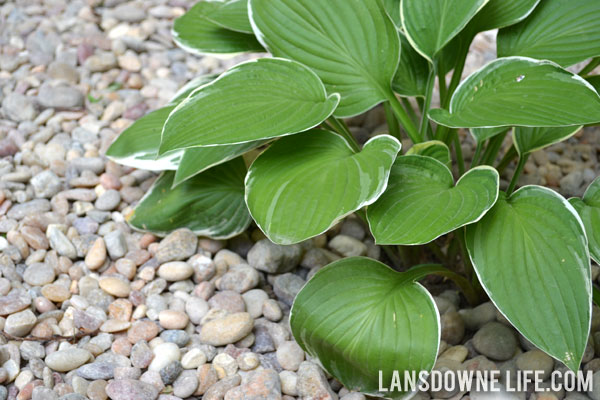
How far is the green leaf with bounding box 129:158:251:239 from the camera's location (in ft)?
5.02

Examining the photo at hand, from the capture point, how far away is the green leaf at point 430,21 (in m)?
1.36

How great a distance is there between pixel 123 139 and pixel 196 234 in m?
0.27

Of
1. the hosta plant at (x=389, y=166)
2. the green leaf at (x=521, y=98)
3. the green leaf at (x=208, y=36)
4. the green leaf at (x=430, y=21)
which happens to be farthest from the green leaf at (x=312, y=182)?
the green leaf at (x=208, y=36)

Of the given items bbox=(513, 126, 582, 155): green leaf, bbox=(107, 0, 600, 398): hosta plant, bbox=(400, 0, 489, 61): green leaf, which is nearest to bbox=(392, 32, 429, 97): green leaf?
bbox=(107, 0, 600, 398): hosta plant

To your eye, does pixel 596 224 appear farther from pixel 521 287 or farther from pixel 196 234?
pixel 196 234

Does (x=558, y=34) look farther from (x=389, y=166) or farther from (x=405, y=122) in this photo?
(x=389, y=166)

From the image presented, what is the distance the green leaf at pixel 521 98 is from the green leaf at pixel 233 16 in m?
0.49

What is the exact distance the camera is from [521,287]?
1.11m

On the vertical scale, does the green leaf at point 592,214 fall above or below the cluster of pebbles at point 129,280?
above

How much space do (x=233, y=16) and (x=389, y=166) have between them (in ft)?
2.06

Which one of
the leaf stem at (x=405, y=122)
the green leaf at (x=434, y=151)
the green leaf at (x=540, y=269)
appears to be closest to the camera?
the green leaf at (x=540, y=269)

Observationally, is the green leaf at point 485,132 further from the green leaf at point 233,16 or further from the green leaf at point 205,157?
the green leaf at point 233,16

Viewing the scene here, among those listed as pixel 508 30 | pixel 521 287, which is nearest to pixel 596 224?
pixel 521 287

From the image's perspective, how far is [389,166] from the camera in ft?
3.76
